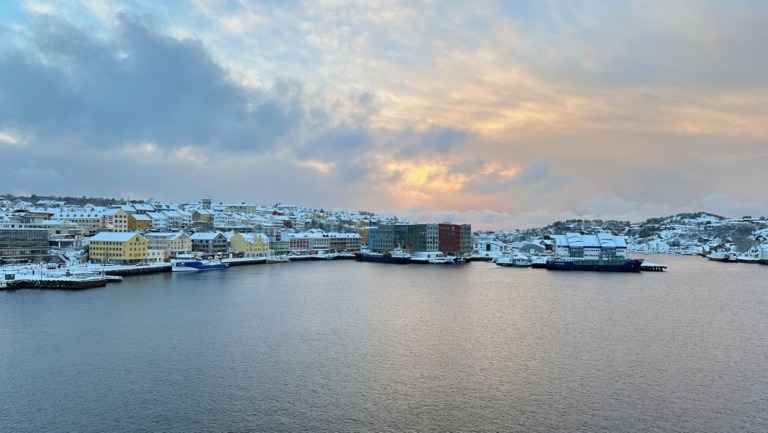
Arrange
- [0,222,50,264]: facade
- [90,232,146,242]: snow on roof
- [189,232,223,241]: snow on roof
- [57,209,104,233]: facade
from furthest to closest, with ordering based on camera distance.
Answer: [57,209,104,233]: facade, [189,232,223,241]: snow on roof, [90,232,146,242]: snow on roof, [0,222,50,264]: facade

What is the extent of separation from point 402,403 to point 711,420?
4940 mm

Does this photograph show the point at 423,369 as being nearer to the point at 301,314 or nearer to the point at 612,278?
the point at 301,314

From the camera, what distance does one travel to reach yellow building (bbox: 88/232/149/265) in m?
34.1

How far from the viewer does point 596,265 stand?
40.4 meters

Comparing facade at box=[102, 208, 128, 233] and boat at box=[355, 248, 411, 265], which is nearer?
facade at box=[102, 208, 128, 233]

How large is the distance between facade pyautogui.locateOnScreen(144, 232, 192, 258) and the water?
1706cm

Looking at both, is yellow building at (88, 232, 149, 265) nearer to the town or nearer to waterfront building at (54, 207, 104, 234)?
the town

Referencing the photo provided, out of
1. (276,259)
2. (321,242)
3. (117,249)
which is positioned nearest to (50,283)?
(117,249)

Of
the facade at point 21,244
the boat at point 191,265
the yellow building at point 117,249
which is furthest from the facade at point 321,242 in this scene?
the facade at point 21,244

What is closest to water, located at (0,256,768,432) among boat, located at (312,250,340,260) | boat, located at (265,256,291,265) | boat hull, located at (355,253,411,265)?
boat, located at (265,256,291,265)

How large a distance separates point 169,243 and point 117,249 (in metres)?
4.85

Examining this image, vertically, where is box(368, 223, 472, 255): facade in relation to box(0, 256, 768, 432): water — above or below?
above

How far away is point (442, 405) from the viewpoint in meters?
9.12

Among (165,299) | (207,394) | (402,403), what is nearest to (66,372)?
(207,394)
